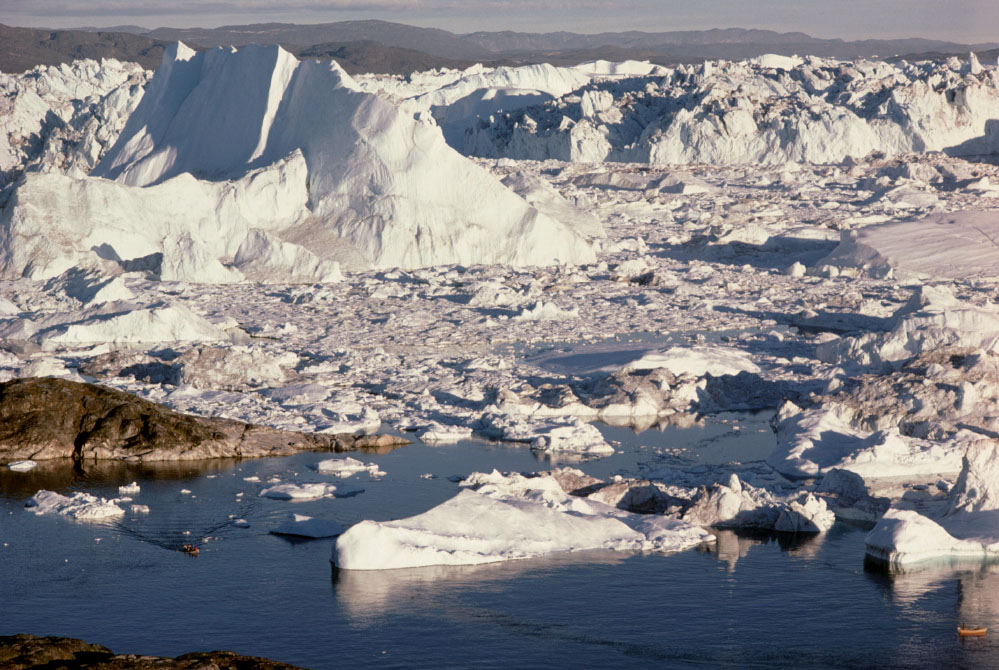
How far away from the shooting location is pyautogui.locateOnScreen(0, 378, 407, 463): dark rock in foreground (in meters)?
21.4

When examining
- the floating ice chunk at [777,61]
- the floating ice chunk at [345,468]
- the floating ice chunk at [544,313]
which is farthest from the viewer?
the floating ice chunk at [777,61]

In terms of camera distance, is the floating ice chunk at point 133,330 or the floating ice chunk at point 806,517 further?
the floating ice chunk at point 133,330

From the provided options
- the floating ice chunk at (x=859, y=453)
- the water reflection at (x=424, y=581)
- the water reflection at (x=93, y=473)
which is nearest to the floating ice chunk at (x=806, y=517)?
the floating ice chunk at (x=859, y=453)

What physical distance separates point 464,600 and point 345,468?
5.80m

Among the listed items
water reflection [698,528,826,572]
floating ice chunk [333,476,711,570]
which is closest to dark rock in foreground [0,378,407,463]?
floating ice chunk [333,476,711,570]

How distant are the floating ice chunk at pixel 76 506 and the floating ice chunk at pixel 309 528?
286cm

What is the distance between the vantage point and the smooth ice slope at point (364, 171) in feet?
117

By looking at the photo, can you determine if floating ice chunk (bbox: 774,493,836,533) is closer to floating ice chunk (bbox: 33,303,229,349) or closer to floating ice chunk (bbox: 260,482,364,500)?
floating ice chunk (bbox: 260,482,364,500)

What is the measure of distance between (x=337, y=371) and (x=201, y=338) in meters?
3.99

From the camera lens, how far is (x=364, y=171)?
35.8 m

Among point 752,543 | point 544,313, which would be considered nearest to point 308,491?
point 752,543

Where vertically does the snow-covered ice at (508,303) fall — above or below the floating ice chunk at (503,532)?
above

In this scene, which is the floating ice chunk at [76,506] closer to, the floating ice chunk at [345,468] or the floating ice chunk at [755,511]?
the floating ice chunk at [345,468]

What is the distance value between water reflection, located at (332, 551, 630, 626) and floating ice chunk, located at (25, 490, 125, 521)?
14.9 ft
